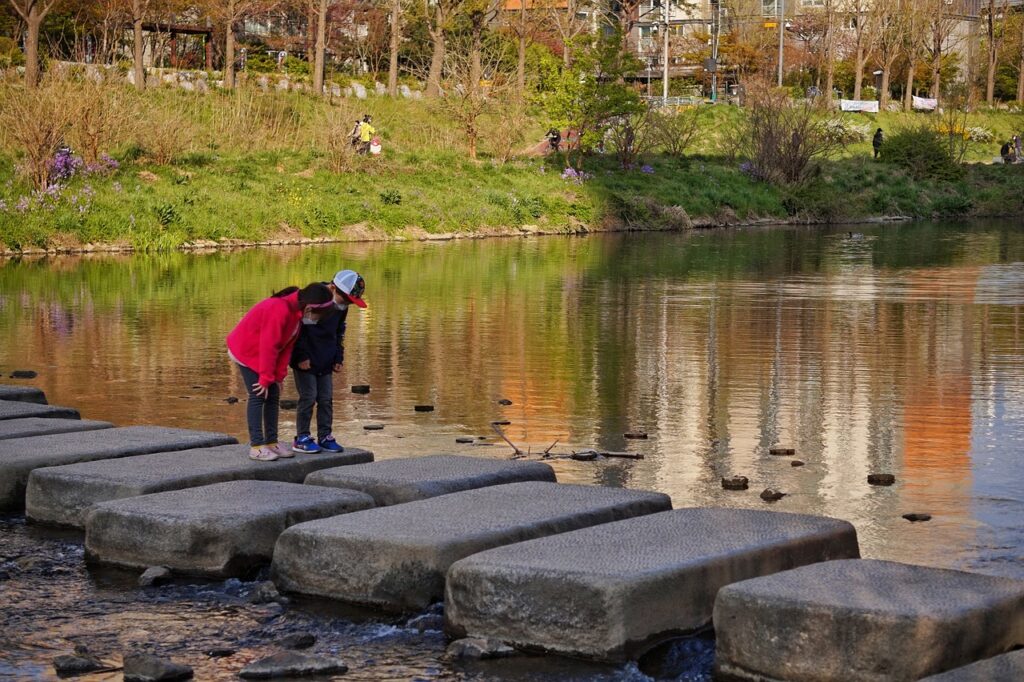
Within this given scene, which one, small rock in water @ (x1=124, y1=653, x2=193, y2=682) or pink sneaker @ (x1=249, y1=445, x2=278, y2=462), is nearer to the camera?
small rock in water @ (x1=124, y1=653, x2=193, y2=682)

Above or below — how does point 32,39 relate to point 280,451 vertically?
above

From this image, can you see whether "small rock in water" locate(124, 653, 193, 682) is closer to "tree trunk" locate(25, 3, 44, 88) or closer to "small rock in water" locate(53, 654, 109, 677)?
"small rock in water" locate(53, 654, 109, 677)

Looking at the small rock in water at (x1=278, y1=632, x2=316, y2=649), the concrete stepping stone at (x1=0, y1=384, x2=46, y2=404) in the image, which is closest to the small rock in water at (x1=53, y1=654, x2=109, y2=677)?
the small rock in water at (x1=278, y1=632, x2=316, y2=649)

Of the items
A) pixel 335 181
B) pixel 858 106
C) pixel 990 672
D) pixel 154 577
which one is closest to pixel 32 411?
pixel 154 577

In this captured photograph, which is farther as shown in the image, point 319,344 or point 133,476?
point 319,344

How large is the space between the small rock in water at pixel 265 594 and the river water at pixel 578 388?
0.08 meters

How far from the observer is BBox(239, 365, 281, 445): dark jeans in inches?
380

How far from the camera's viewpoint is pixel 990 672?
5.79m

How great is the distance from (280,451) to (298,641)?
2.80 m

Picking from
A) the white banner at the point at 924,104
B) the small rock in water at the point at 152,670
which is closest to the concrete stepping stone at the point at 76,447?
the small rock in water at the point at 152,670

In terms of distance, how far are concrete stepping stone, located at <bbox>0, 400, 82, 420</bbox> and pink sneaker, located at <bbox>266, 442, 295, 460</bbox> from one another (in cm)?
246

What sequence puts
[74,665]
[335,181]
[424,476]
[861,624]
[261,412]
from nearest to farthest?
[861,624]
[74,665]
[424,476]
[261,412]
[335,181]

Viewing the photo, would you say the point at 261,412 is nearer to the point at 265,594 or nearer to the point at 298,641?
the point at 265,594

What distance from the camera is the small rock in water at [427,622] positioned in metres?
7.29
